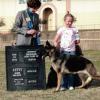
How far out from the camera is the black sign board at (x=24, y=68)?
34.8ft

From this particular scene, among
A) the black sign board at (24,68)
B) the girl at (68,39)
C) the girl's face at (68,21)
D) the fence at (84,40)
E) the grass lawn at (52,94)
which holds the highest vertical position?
the girl's face at (68,21)

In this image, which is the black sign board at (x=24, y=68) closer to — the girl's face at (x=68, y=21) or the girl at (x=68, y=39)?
the girl at (x=68, y=39)

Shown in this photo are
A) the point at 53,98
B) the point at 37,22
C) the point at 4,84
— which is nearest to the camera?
the point at 53,98

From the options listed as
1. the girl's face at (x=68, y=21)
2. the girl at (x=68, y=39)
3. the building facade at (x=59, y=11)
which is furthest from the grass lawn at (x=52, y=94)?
the building facade at (x=59, y=11)

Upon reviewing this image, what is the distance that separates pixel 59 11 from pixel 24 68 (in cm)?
3715

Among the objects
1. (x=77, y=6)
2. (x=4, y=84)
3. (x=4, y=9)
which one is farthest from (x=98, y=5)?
(x=4, y=84)

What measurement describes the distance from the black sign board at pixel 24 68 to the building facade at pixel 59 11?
112ft

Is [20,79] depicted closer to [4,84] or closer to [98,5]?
[4,84]

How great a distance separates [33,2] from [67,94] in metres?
1.83

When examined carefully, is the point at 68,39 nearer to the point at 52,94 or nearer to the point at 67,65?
the point at 67,65

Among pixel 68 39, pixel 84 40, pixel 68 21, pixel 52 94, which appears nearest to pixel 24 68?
pixel 52 94

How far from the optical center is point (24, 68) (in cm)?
1068

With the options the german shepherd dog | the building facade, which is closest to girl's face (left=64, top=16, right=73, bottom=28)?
the german shepherd dog

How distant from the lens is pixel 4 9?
4812 cm
